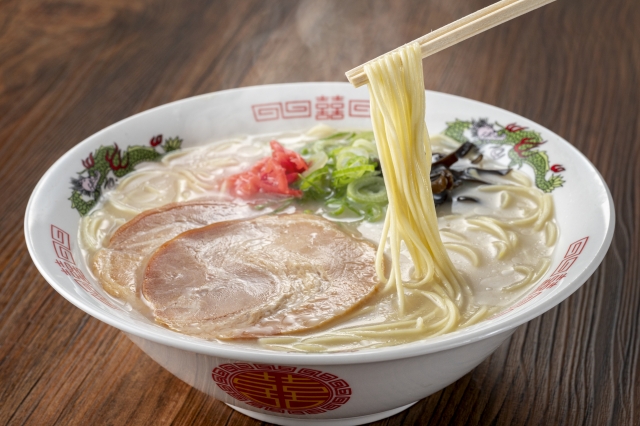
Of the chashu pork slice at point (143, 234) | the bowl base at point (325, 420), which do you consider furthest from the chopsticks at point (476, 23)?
the bowl base at point (325, 420)

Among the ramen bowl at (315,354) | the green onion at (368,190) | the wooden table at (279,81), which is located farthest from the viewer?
the green onion at (368,190)

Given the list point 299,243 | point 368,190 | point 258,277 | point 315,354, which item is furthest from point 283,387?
point 368,190

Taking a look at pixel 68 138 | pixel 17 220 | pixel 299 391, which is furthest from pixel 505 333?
pixel 68 138

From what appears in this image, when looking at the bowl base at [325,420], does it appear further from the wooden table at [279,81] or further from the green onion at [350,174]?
the green onion at [350,174]

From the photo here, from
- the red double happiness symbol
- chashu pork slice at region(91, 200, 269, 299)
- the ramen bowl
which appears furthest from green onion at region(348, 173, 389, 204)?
the red double happiness symbol

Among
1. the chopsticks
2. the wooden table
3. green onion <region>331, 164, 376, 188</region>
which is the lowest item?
the wooden table

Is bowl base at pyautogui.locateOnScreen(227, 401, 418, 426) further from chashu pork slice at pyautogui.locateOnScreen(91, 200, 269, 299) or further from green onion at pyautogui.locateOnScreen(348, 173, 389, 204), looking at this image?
green onion at pyautogui.locateOnScreen(348, 173, 389, 204)

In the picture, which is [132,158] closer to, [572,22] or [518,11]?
[518,11]

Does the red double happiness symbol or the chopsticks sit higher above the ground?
the chopsticks
